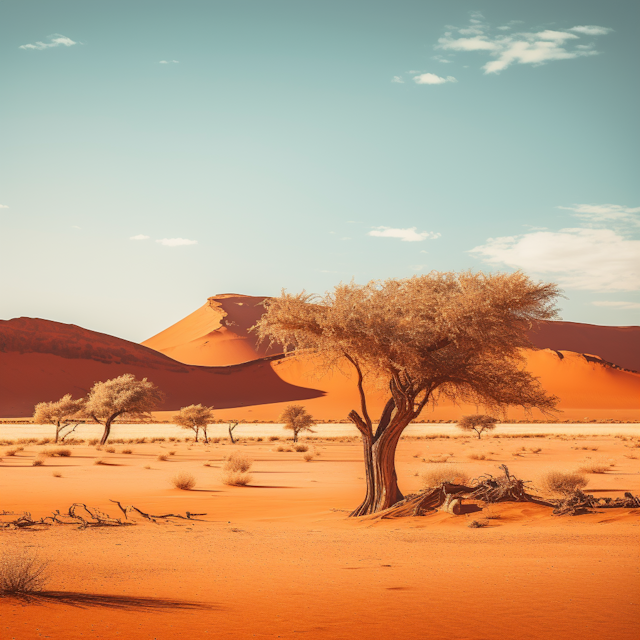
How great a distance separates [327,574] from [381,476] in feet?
19.6

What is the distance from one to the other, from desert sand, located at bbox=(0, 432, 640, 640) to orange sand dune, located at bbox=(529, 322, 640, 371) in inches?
4953

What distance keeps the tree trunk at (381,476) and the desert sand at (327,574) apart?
2.45 ft

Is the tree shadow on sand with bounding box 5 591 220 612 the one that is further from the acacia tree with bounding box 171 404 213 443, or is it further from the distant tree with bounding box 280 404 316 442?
the distant tree with bounding box 280 404 316 442

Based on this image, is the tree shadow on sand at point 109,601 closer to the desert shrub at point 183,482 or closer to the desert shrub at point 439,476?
the desert shrub at point 439,476

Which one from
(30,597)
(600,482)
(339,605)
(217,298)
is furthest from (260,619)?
(217,298)

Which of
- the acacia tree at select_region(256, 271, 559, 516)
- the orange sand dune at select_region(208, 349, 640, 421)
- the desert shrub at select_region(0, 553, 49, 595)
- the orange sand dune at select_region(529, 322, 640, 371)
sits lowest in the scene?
the orange sand dune at select_region(208, 349, 640, 421)

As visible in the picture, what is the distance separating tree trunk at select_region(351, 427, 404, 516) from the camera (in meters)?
13.8

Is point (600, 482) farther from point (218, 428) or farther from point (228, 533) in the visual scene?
point (218, 428)

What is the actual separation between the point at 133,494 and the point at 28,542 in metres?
8.69

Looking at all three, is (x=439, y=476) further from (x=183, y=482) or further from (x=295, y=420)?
(x=295, y=420)

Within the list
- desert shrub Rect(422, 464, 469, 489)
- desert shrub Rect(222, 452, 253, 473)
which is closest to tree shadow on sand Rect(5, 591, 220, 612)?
desert shrub Rect(422, 464, 469, 489)

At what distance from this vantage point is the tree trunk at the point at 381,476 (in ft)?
45.2

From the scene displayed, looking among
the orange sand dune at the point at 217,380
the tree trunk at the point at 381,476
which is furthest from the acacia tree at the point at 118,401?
the orange sand dune at the point at 217,380

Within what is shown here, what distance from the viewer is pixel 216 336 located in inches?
5684
